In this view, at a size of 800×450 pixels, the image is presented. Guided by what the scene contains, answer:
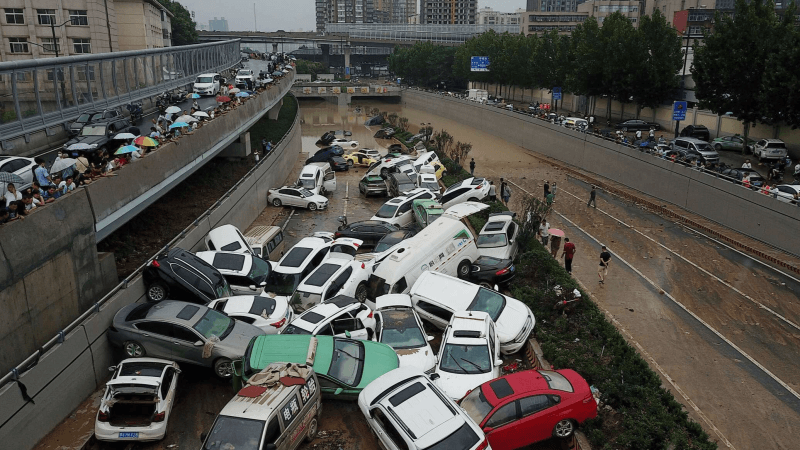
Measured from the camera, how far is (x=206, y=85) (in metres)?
38.6

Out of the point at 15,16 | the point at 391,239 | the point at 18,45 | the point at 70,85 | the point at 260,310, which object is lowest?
the point at 391,239

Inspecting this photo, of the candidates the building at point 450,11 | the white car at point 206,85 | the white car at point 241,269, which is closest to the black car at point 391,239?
the white car at point 241,269

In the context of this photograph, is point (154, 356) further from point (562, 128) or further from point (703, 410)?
point (562, 128)

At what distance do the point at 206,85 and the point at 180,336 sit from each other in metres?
29.5

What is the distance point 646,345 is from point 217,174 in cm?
2200

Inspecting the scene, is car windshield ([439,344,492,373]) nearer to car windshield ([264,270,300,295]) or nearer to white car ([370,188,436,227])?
car windshield ([264,270,300,295])

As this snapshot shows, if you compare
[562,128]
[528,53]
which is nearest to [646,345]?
[562,128]

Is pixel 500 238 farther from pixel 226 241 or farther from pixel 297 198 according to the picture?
pixel 297 198

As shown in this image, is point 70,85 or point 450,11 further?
point 450,11

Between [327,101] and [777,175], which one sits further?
[327,101]

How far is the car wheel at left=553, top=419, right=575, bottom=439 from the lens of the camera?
1023cm

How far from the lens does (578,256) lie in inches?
880

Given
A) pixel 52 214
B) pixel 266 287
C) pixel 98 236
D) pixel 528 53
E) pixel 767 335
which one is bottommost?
pixel 767 335

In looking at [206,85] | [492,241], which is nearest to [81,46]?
[206,85]
